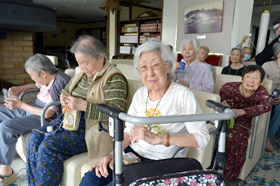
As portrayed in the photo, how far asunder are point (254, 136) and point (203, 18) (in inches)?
152

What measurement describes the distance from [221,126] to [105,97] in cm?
79

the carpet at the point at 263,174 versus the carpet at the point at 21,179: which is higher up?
the carpet at the point at 263,174

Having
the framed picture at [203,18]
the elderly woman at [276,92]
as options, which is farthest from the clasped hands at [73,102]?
the framed picture at [203,18]

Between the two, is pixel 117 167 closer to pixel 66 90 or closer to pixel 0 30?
pixel 66 90

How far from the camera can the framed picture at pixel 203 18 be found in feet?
15.4

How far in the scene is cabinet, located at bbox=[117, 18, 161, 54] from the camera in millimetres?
6332

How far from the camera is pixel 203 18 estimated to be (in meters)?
4.97

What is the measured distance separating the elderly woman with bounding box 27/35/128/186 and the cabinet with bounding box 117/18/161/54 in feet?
15.9

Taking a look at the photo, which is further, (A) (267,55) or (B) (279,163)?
(A) (267,55)

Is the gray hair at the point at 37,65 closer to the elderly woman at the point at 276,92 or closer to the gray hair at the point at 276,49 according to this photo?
the elderly woman at the point at 276,92

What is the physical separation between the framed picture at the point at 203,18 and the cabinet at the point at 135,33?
3.55 ft

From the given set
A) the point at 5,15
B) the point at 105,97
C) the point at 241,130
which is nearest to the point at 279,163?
the point at 241,130

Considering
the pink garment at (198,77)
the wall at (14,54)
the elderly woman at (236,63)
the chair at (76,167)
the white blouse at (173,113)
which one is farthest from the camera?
the wall at (14,54)

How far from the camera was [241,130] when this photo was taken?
69.3 inches
